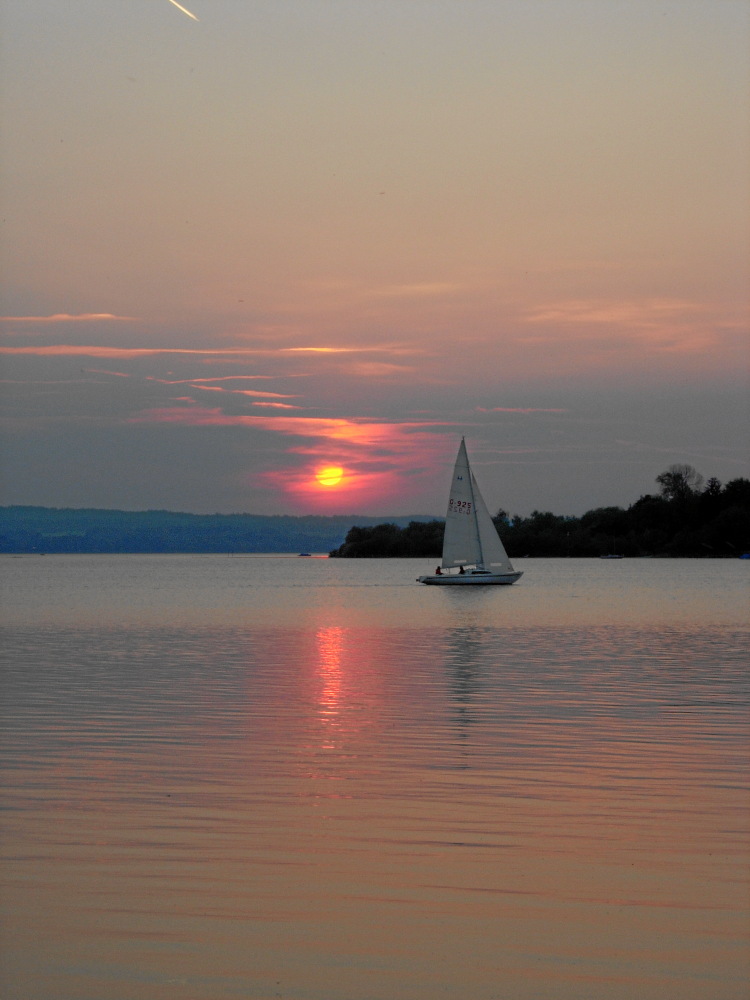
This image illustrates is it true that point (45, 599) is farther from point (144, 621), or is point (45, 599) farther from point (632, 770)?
point (632, 770)

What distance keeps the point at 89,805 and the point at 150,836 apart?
236 cm

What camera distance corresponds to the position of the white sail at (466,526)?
11625cm

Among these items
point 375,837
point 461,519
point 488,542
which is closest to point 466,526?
point 461,519

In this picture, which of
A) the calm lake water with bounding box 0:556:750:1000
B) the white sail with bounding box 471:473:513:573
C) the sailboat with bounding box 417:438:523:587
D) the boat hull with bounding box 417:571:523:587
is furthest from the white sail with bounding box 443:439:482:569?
the calm lake water with bounding box 0:556:750:1000

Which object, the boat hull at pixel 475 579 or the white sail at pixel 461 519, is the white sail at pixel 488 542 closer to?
the white sail at pixel 461 519

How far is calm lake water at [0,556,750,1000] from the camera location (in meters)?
11.3

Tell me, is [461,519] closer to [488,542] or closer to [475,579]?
[488,542]

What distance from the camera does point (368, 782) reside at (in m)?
A: 20.4

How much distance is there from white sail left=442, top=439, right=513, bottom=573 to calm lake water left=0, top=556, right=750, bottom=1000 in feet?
251

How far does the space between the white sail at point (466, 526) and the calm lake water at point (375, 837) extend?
76.5 metres

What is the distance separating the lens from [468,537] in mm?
118312

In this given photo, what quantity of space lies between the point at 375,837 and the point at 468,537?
4030 inches

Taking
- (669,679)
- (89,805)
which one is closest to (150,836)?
(89,805)

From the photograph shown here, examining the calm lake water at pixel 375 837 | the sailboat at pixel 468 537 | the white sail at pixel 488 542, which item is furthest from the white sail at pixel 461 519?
the calm lake water at pixel 375 837
